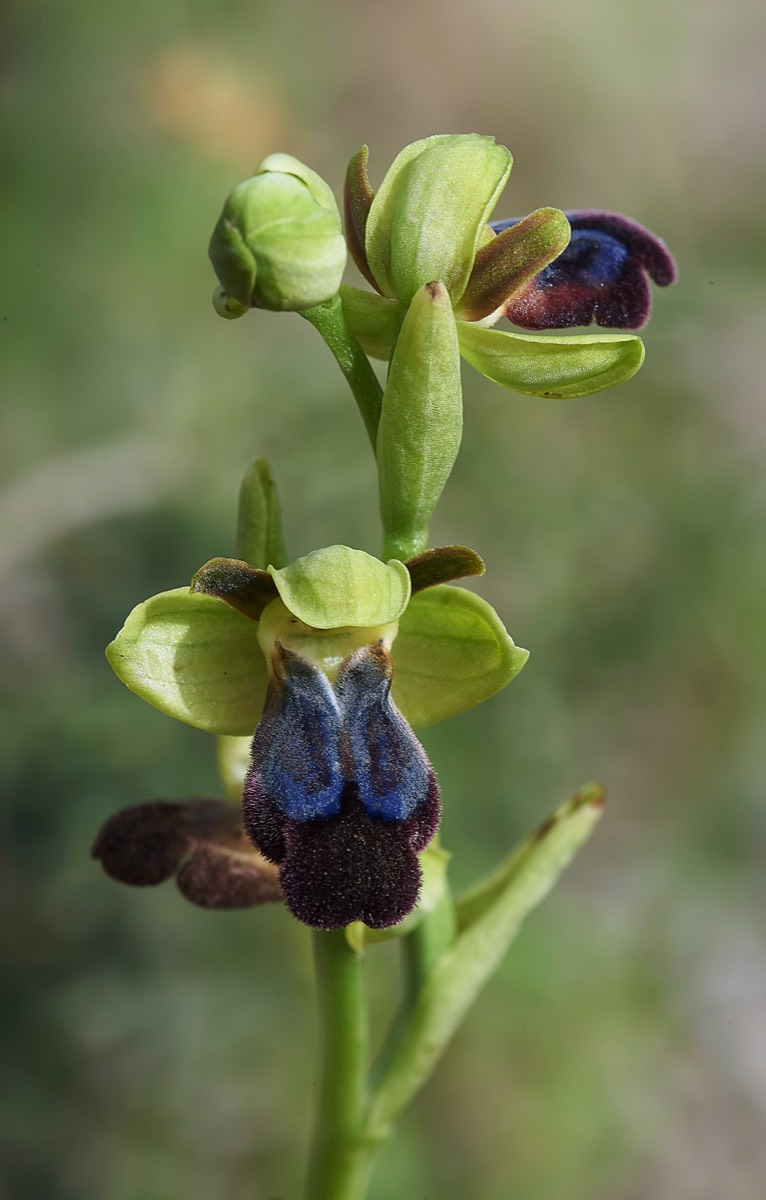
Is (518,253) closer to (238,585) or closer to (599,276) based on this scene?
(599,276)

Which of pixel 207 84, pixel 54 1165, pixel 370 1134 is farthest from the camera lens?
pixel 207 84

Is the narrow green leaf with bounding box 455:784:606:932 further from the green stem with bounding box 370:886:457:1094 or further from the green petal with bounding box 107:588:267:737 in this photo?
the green petal with bounding box 107:588:267:737

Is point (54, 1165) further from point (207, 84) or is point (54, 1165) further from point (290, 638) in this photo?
point (207, 84)

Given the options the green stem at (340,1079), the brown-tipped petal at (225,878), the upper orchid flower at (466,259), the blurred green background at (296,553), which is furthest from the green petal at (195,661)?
the blurred green background at (296,553)

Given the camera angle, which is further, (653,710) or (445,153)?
(653,710)

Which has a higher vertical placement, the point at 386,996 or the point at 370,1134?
the point at 370,1134

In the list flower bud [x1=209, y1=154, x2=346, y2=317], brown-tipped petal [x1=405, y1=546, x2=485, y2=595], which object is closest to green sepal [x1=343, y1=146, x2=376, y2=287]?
flower bud [x1=209, y1=154, x2=346, y2=317]

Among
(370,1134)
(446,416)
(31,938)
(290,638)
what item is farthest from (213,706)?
(31,938)

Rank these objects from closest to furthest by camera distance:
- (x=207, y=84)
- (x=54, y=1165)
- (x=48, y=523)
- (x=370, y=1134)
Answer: (x=370, y=1134)
(x=54, y=1165)
(x=48, y=523)
(x=207, y=84)

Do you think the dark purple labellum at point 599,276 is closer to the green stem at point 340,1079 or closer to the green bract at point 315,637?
the green bract at point 315,637
